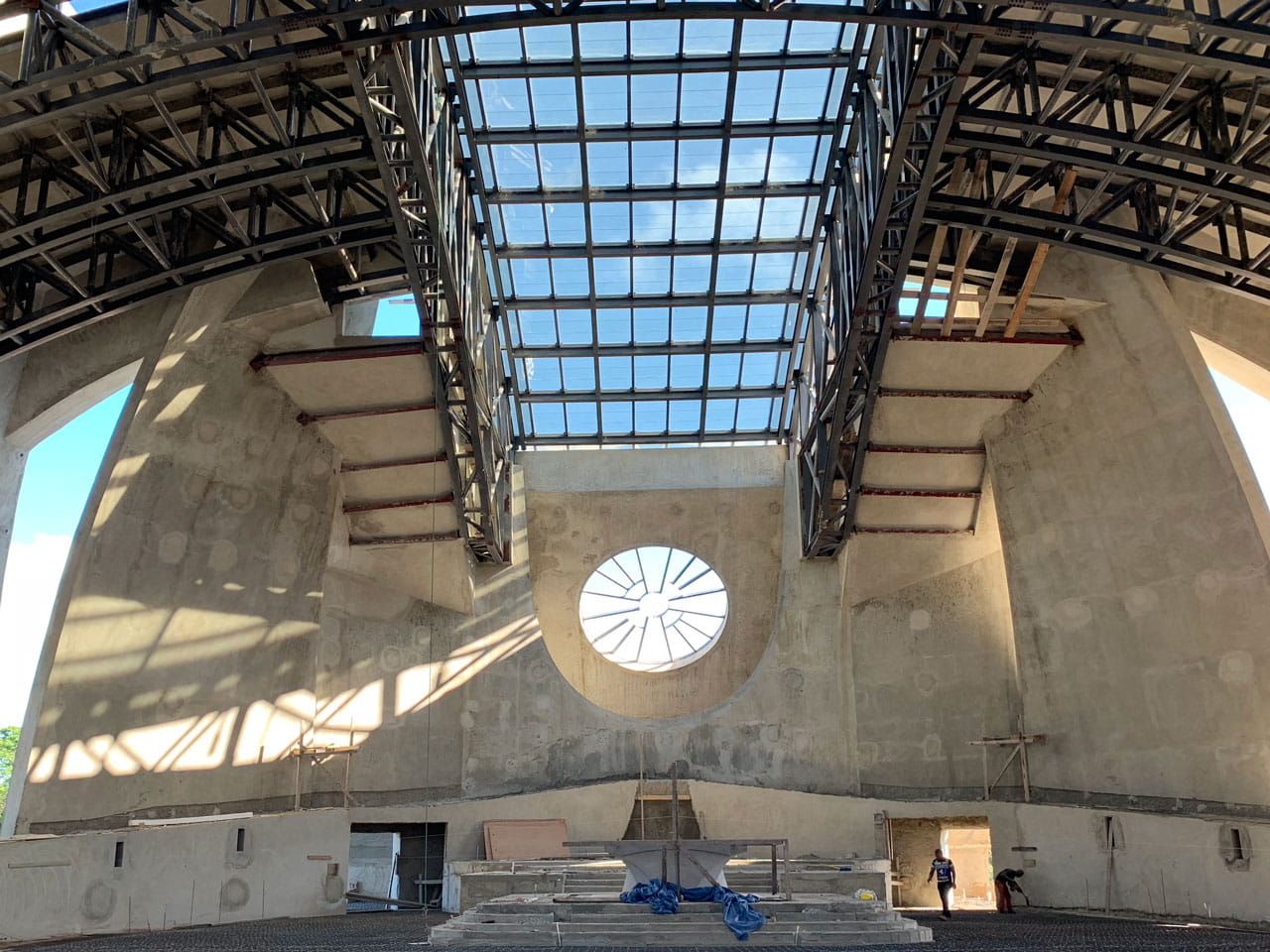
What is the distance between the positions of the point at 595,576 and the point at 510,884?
12.0 m

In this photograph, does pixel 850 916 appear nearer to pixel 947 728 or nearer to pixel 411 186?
pixel 947 728

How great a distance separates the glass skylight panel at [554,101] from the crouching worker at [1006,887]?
57.2 ft

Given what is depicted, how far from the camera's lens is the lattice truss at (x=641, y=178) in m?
15.0

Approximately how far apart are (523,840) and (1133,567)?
565 inches

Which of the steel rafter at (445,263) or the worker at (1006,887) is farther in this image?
the worker at (1006,887)

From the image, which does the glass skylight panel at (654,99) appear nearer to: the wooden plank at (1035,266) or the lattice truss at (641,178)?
the lattice truss at (641,178)

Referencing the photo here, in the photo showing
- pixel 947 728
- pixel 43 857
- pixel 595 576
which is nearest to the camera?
pixel 43 857

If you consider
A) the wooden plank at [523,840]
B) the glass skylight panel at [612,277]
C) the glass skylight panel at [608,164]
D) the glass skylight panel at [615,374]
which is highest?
the glass skylight panel at [608,164]

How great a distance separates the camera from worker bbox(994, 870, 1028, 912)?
71.1ft

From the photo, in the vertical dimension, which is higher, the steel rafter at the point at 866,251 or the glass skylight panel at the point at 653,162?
the glass skylight panel at the point at 653,162

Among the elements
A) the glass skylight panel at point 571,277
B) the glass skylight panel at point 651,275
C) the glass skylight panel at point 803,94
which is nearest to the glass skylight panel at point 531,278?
the glass skylight panel at point 571,277

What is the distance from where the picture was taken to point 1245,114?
1579cm

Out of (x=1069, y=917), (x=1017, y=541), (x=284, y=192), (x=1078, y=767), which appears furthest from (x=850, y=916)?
(x=284, y=192)

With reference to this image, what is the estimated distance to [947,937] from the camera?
1609 cm
